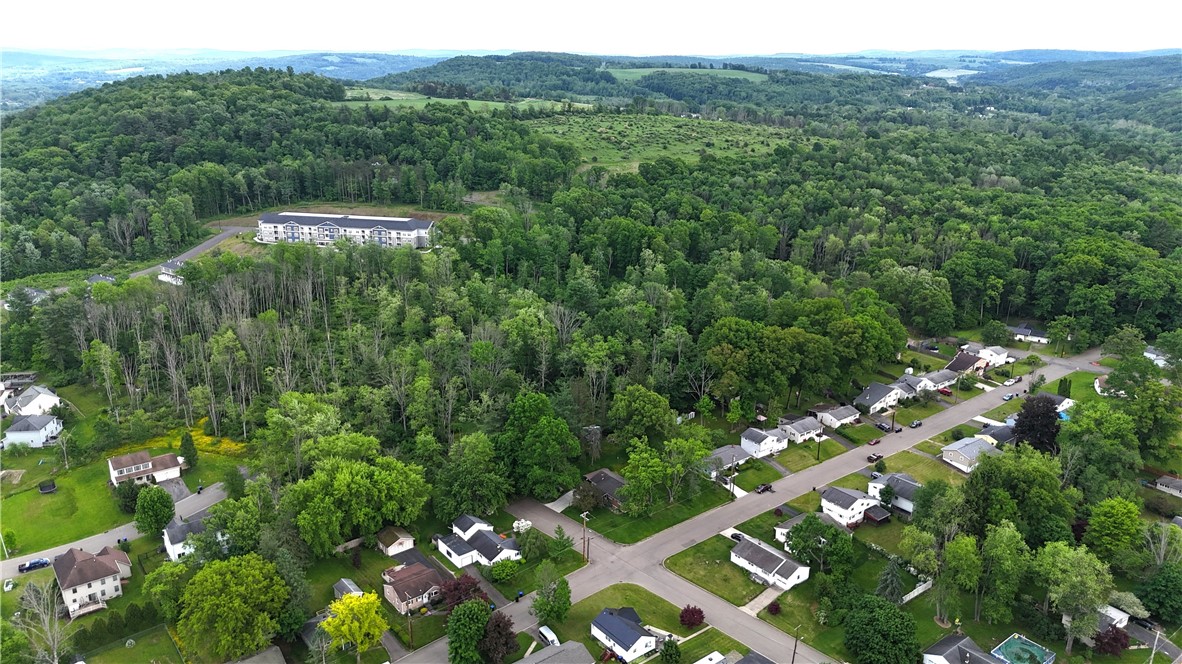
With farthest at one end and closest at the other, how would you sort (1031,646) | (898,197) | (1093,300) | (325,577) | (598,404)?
(898,197) < (1093,300) < (598,404) < (325,577) < (1031,646)


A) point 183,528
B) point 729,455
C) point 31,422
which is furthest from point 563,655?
point 31,422

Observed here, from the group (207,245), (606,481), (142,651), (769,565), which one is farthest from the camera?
(207,245)

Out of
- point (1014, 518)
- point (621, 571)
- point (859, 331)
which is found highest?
point (859, 331)

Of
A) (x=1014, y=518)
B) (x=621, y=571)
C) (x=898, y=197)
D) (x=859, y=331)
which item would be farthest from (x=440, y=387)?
(x=898, y=197)

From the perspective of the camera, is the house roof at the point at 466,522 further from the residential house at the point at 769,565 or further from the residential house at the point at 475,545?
the residential house at the point at 769,565

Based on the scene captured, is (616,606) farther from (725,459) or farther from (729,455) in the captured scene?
(729,455)

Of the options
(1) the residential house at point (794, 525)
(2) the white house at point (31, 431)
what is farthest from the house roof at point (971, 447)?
(2) the white house at point (31, 431)

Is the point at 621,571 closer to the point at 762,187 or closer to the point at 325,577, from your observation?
the point at 325,577
